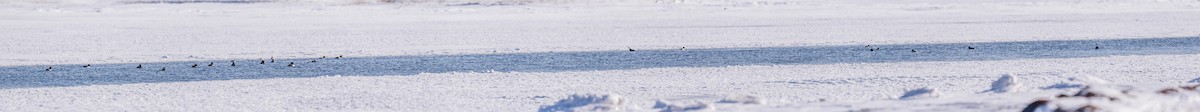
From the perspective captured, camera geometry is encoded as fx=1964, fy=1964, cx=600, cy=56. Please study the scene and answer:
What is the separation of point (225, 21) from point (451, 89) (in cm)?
834

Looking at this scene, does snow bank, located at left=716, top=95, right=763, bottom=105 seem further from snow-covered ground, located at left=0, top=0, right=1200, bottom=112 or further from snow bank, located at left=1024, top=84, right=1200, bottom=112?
snow bank, located at left=1024, top=84, right=1200, bottom=112

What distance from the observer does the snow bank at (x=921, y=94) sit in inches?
192

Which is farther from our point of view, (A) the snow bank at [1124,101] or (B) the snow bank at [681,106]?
(B) the snow bank at [681,106]

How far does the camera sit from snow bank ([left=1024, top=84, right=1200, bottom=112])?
434 centimetres

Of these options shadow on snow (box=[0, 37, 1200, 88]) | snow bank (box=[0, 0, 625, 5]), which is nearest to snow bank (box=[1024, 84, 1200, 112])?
shadow on snow (box=[0, 37, 1200, 88])

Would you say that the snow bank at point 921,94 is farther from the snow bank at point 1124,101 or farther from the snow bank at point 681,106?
the snow bank at point 681,106

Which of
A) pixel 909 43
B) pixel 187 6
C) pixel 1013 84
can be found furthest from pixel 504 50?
pixel 187 6

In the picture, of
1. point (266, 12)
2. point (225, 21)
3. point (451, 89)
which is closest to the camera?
point (451, 89)

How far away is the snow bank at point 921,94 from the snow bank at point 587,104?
0.72 meters

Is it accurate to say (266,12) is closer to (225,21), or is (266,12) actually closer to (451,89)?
(225,21)

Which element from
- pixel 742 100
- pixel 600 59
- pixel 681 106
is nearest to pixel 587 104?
pixel 681 106

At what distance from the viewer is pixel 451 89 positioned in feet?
18.2

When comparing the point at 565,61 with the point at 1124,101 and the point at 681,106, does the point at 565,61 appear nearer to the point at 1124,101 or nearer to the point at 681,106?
the point at 681,106

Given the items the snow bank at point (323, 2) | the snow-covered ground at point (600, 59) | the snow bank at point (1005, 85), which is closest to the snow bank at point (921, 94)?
the snow-covered ground at point (600, 59)
